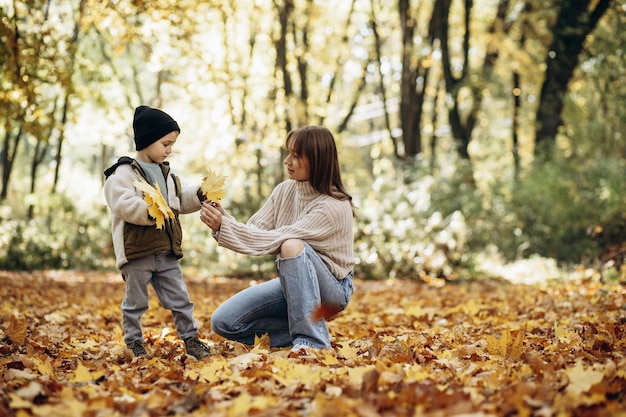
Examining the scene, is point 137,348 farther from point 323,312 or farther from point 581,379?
point 581,379

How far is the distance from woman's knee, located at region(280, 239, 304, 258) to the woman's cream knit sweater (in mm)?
47

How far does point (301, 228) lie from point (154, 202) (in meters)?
0.83

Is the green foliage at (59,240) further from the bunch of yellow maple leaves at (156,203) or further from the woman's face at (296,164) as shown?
the woman's face at (296,164)

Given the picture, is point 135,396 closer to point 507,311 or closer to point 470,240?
point 507,311

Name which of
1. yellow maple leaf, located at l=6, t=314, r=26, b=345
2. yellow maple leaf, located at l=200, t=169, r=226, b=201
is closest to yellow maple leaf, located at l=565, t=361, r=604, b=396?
yellow maple leaf, located at l=200, t=169, r=226, b=201

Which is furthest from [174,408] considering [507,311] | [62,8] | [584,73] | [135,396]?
[62,8]

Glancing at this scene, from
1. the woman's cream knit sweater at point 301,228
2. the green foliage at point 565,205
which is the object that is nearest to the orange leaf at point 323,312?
the woman's cream knit sweater at point 301,228

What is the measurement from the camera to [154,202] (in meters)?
3.49

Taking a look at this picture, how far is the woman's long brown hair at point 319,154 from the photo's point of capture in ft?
12.3

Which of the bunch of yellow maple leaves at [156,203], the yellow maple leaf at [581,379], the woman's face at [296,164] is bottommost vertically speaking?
the yellow maple leaf at [581,379]

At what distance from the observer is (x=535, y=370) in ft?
9.50

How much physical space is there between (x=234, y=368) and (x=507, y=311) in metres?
3.31

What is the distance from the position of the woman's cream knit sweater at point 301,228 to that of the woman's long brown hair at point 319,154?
0.19 ft

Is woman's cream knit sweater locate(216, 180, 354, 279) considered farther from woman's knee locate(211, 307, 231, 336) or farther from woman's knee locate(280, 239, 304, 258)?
woman's knee locate(211, 307, 231, 336)
